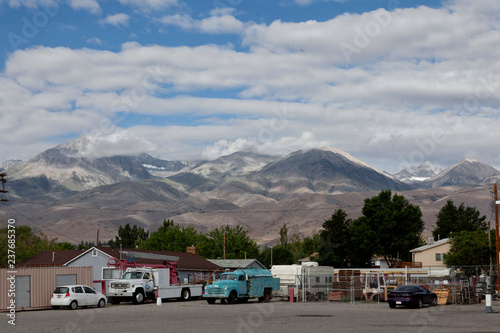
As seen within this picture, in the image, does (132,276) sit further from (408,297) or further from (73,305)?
(408,297)

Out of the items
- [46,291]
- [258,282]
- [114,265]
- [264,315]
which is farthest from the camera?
[114,265]

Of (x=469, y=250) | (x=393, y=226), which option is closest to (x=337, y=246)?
(x=393, y=226)

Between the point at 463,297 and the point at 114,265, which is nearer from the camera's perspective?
the point at 463,297

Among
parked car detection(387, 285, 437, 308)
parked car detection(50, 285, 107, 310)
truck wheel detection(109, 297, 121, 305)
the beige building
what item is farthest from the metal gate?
the beige building

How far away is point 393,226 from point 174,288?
6237 cm

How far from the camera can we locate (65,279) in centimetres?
4534

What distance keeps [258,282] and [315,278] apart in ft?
27.1

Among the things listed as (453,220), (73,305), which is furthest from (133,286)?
(453,220)

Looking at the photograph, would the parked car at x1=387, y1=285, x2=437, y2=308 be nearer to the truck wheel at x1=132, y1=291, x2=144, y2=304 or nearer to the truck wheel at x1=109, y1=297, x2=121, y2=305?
the truck wheel at x1=132, y1=291, x2=144, y2=304

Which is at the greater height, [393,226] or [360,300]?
[393,226]

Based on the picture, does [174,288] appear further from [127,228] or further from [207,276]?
[127,228]

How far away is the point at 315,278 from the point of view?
53.6m

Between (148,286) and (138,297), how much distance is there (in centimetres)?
127

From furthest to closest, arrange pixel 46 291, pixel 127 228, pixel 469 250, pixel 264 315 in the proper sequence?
pixel 127 228 → pixel 469 250 → pixel 46 291 → pixel 264 315
